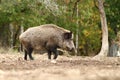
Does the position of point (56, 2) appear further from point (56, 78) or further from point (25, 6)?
point (56, 78)

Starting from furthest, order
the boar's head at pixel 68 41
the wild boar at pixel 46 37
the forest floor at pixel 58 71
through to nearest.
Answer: the boar's head at pixel 68 41
the wild boar at pixel 46 37
the forest floor at pixel 58 71

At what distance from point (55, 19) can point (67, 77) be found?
3907 cm

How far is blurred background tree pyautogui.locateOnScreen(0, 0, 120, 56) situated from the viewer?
36.7m

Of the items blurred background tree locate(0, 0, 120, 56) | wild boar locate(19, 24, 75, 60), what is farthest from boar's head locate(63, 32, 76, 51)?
blurred background tree locate(0, 0, 120, 56)

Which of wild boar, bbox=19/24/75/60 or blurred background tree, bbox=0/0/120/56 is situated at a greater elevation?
blurred background tree, bbox=0/0/120/56

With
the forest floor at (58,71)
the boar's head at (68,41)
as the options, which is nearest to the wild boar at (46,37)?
the boar's head at (68,41)

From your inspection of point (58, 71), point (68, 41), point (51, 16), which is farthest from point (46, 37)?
point (51, 16)

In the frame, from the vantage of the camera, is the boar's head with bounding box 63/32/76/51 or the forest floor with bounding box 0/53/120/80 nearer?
the forest floor with bounding box 0/53/120/80

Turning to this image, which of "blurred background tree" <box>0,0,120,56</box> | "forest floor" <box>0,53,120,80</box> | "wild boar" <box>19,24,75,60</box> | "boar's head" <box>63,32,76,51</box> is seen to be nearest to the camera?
"forest floor" <box>0,53,120,80</box>

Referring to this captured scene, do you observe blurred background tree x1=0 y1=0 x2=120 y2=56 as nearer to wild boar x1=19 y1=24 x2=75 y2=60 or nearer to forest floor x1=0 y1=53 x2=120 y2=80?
wild boar x1=19 y1=24 x2=75 y2=60

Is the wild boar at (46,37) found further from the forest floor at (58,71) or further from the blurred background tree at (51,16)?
the blurred background tree at (51,16)

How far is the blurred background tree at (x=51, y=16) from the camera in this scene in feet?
120

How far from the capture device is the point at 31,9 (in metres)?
41.7

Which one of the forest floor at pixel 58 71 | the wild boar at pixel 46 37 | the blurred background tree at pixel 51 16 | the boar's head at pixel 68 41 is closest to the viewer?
the forest floor at pixel 58 71
